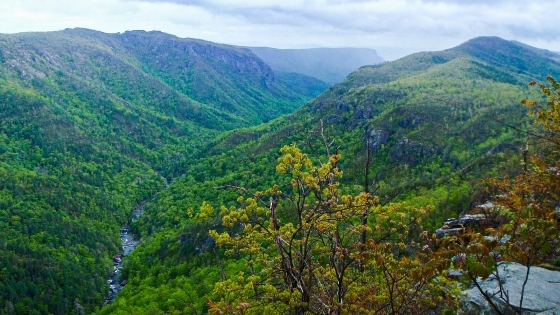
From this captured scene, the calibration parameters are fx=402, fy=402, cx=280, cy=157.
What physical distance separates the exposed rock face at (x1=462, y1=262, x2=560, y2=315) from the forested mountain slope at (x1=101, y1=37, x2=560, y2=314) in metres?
37.1

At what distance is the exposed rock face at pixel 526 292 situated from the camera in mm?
10062

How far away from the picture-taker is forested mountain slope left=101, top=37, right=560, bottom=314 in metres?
78.9

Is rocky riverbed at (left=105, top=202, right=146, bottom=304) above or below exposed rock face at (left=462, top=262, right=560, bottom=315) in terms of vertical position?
below

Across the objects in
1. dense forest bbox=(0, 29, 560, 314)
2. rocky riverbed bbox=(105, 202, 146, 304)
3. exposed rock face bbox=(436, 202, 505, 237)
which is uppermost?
exposed rock face bbox=(436, 202, 505, 237)

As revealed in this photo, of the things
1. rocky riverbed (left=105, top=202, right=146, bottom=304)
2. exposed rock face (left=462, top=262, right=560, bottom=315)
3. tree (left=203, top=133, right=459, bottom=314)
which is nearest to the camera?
tree (left=203, top=133, right=459, bottom=314)

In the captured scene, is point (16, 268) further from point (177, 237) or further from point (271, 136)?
point (271, 136)

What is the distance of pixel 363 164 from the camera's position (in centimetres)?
13062

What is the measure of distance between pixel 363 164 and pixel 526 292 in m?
122

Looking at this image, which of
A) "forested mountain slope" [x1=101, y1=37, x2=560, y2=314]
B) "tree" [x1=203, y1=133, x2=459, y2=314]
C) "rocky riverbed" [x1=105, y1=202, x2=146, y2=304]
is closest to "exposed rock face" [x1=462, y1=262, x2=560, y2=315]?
"tree" [x1=203, y1=133, x2=459, y2=314]

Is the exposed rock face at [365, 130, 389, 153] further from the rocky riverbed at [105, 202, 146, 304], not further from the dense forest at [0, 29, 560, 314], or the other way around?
the rocky riverbed at [105, 202, 146, 304]

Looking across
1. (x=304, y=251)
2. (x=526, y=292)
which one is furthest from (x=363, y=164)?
(x=304, y=251)

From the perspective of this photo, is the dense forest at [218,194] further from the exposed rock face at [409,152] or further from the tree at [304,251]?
the exposed rock face at [409,152]

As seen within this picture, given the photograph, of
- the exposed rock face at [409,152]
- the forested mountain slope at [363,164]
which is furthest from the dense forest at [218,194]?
the forested mountain slope at [363,164]

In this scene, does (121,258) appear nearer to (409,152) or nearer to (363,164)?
(363,164)
